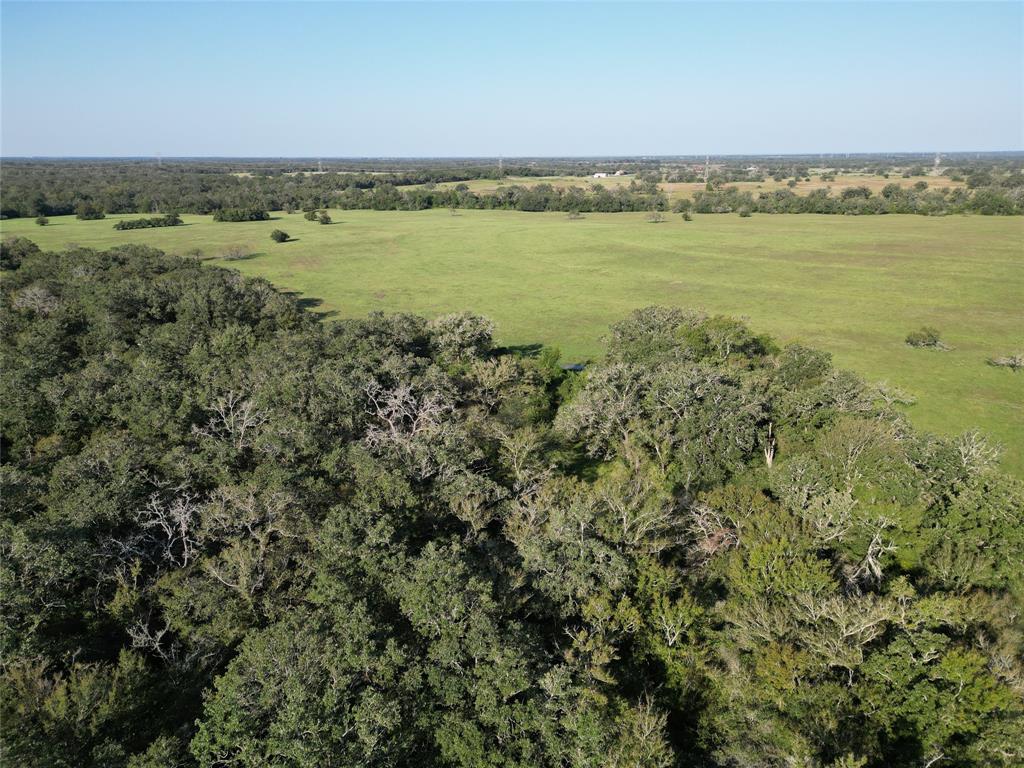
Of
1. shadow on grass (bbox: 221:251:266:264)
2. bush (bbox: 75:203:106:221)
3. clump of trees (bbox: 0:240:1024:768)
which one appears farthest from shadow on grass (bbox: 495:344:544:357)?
bush (bbox: 75:203:106:221)

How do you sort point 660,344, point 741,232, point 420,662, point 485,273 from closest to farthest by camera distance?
point 420,662
point 660,344
point 485,273
point 741,232

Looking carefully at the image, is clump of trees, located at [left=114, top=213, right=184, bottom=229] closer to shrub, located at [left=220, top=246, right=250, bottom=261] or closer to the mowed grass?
the mowed grass

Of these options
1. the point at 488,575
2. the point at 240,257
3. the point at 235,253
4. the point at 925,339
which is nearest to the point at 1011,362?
the point at 925,339

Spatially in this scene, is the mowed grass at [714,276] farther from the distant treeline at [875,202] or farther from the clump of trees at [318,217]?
the distant treeline at [875,202]

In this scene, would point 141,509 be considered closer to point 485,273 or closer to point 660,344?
point 660,344

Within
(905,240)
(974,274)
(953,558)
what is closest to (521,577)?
(953,558)
